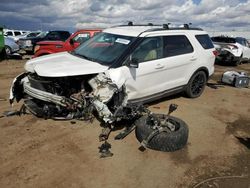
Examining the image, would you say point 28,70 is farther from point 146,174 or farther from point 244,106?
point 244,106

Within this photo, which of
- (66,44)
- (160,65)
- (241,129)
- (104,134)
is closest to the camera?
(104,134)

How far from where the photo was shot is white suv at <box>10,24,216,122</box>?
16.8 feet

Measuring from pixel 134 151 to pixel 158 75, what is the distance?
2127mm

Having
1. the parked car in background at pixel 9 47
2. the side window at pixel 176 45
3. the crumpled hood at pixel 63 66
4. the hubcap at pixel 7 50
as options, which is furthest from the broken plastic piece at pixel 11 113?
the hubcap at pixel 7 50

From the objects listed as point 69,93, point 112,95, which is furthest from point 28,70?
point 112,95

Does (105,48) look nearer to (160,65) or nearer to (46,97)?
(160,65)

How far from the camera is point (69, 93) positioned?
536 centimetres

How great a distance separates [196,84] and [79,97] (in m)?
3.79

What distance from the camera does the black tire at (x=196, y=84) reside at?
7.41 m

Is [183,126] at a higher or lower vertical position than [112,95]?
lower

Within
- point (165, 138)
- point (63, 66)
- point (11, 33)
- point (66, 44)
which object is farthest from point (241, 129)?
point (11, 33)

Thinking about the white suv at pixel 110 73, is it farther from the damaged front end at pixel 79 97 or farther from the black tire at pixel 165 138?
the black tire at pixel 165 138

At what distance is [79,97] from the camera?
523cm

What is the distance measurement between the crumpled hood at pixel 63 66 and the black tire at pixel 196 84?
298 centimetres
